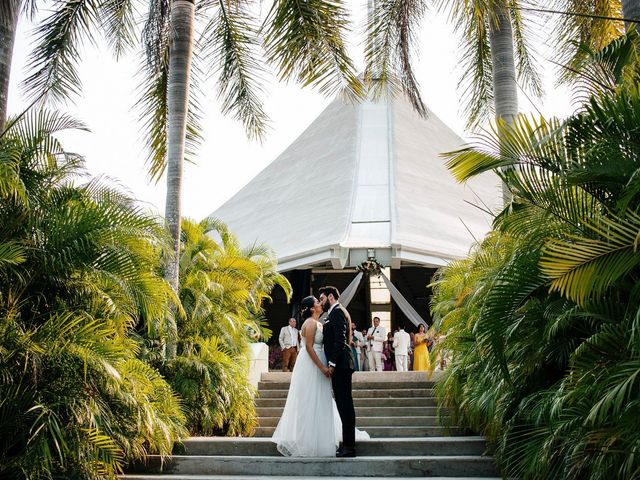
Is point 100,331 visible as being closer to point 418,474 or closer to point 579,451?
point 418,474

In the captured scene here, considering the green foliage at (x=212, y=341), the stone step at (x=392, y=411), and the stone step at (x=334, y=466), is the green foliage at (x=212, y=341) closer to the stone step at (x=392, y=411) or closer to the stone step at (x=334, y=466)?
the stone step at (x=334, y=466)

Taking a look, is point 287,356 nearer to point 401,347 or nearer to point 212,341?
point 401,347

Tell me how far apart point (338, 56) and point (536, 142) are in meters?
4.61

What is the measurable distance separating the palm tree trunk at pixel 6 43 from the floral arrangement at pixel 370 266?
12.7 m

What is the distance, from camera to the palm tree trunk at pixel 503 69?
857cm

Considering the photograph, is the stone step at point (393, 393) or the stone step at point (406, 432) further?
the stone step at point (393, 393)

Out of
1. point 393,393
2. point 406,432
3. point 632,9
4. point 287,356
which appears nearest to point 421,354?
point 287,356

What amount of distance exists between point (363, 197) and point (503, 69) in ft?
42.8

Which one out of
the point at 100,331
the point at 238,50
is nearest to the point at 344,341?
the point at 100,331

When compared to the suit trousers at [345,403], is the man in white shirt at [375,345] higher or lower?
higher

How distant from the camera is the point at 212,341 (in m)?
8.18

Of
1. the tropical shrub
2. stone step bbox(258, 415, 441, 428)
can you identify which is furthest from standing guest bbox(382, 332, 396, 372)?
the tropical shrub

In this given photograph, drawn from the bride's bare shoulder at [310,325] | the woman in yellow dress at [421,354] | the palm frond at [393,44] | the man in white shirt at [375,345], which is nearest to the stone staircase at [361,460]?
the bride's bare shoulder at [310,325]

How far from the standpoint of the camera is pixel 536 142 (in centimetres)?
407
